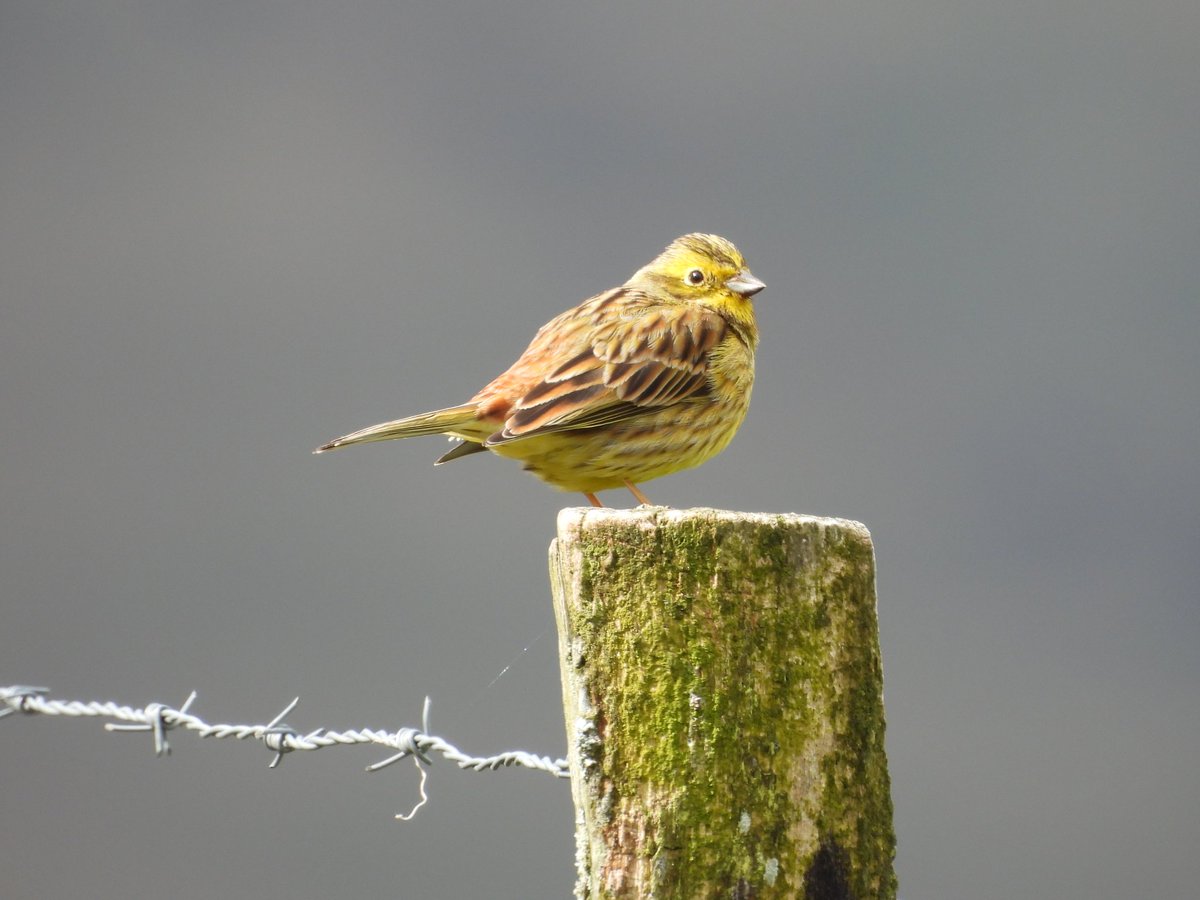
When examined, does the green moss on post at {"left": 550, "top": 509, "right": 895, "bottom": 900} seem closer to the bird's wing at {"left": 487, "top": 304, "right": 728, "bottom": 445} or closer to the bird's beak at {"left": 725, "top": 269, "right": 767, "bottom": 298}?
the bird's wing at {"left": 487, "top": 304, "right": 728, "bottom": 445}

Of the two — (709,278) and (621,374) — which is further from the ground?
(709,278)

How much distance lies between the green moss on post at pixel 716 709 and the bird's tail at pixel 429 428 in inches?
83.3

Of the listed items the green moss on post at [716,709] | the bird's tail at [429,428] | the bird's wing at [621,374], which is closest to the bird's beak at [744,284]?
the bird's wing at [621,374]

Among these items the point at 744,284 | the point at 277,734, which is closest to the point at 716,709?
the point at 277,734

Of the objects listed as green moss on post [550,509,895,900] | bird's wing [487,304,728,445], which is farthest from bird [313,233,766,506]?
green moss on post [550,509,895,900]

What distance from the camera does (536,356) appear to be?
16.2 feet

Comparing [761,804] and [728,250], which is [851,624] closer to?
[761,804]

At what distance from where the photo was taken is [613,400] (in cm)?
467

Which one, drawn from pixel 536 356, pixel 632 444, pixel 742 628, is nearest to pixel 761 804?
pixel 742 628

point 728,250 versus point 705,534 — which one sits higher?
point 728,250

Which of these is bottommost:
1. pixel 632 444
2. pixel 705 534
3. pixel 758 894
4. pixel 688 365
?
pixel 758 894

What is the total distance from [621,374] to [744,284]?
85cm

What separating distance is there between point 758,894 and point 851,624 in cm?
51

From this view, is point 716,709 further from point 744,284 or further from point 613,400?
point 744,284
